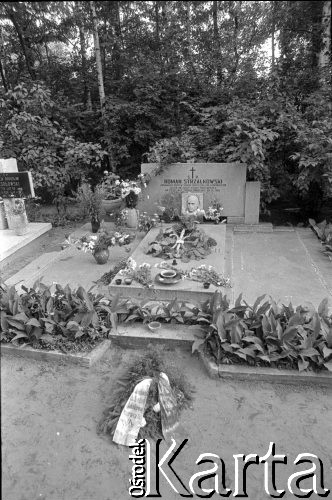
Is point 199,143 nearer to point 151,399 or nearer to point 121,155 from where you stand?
point 121,155

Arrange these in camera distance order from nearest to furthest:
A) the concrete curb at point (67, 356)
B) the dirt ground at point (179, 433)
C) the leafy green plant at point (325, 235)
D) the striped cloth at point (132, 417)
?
the dirt ground at point (179, 433)
the striped cloth at point (132, 417)
the concrete curb at point (67, 356)
the leafy green plant at point (325, 235)

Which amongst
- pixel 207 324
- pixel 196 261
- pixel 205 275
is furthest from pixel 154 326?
pixel 196 261

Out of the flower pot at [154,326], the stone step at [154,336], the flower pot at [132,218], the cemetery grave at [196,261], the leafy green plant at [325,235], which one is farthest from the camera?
the flower pot at [132,218]

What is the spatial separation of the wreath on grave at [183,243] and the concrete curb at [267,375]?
228 cm

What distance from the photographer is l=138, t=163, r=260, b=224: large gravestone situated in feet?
26.0

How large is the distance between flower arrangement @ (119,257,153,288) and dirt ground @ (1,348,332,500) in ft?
4.06

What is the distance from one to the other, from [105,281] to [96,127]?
258 inches

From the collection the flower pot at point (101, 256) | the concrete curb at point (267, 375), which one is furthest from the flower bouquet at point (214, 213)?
the concrete curb at point (267, 375)

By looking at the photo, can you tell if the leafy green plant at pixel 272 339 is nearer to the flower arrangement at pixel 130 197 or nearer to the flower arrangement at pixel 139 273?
the flower arrangement at pixel 139 273

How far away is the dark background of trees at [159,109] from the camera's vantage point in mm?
7539

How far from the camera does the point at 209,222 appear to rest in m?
8.06

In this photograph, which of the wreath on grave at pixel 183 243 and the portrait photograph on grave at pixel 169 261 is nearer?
the portrait photograph on grave at pixel 169 261

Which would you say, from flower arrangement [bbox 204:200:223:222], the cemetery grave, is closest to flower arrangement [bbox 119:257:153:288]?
the cemetery grave

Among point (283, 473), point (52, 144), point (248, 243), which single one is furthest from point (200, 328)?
point (52, 144)
